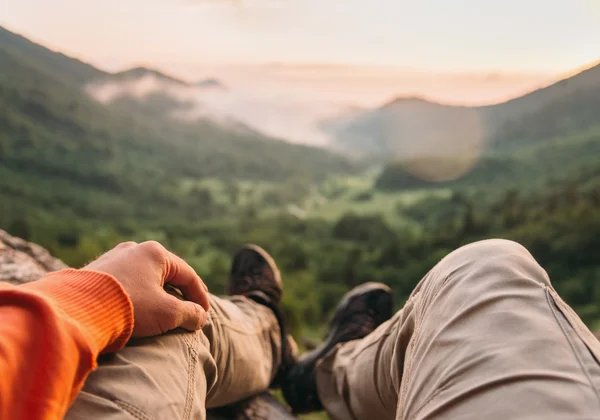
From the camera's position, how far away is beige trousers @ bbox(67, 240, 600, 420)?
577mm

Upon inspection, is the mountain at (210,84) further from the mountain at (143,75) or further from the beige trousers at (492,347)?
the beige trousers at (492,347)

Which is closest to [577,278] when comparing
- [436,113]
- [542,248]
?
[542,248]

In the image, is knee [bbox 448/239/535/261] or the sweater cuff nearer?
the sweater cuff

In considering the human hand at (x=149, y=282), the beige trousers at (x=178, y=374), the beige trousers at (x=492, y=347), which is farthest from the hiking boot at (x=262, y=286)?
the human hand at (x=149, y=282)

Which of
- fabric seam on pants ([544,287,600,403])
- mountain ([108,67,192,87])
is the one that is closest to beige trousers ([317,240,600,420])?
fabric seam on pants ([544,287,600,403])

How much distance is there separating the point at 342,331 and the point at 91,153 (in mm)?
6434

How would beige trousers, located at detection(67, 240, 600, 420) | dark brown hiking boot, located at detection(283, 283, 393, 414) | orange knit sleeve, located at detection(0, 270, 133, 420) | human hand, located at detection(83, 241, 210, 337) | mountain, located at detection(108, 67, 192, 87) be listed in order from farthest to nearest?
mountain, located at detection(108, 67, 192, 87) → dark brown hiking boot, located at detection(283, 283, 393, 414) → human hand, located at detection(83, 241, 210, 337) → beige trousers, located at detection(67, 240, 600, 420) → orange knit sleeve, located at detection(0, 270, 133, 420)

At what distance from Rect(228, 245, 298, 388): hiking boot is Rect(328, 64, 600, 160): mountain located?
6614 mm

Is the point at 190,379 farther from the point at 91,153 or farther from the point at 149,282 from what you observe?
the point at 91,153

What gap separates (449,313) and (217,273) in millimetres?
2249

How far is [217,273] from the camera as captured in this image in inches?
113

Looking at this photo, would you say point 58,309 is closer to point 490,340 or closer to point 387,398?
point 490,340

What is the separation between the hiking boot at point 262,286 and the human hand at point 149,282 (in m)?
0.67

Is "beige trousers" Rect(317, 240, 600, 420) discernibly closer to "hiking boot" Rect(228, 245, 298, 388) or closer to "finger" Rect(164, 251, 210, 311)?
"finger" Rect(164, 251, 210, 311)
